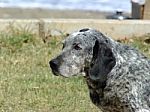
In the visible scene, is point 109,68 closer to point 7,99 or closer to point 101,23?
point 7,99

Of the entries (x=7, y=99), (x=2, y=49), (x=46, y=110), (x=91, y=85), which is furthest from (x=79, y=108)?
(x=2, y=49)

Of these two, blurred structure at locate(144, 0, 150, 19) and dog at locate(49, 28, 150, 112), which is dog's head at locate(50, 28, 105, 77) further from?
blurred structure at locate(144, 0, 150, 19)

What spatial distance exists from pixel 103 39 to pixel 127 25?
4.07 m

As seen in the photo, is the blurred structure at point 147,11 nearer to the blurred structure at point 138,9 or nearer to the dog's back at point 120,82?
the blurred structure at point 138,9

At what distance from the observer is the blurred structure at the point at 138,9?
9.76 m

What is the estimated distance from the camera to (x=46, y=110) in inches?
255

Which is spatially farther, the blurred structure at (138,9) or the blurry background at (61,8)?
the blurry background at (61,8)

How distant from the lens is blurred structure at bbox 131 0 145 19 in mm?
9761

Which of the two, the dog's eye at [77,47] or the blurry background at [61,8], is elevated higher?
the dog's eye at [77,47]

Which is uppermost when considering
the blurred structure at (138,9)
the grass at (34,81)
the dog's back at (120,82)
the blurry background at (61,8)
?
the dog's back at (120,82)

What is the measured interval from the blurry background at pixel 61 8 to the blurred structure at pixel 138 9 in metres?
2.74

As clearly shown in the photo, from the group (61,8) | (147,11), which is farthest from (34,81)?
(61,8)

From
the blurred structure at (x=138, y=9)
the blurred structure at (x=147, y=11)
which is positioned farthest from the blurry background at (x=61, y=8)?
the blurred structure at (x=147, y=11)

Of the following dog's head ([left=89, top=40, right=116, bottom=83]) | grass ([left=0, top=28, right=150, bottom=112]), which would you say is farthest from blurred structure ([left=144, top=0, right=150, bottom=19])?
dog's head ([left=89, top=40, right=116, bottom=83])
